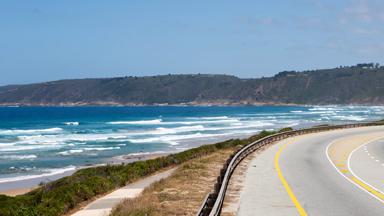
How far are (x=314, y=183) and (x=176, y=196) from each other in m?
5.49

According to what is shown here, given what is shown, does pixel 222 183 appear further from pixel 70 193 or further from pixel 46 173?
pixel 46 173

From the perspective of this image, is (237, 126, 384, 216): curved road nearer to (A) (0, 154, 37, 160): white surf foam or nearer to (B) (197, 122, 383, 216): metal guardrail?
(B) (197, 122, 383, 216): metal guardrail

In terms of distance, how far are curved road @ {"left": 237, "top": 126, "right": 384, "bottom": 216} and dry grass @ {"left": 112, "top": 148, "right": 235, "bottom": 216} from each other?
133cm

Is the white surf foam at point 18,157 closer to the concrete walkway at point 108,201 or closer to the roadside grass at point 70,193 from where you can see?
the roadside grass at point 70,193

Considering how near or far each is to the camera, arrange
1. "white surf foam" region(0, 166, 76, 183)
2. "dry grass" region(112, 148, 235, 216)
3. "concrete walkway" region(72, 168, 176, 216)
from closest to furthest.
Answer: "dry grass" region(112, 148, 235, 216) → "concrete walkway" region(72, 168, 176, 216) → "white surf foam" region(0, 166, 76, 183)

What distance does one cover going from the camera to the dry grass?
13.9 metres

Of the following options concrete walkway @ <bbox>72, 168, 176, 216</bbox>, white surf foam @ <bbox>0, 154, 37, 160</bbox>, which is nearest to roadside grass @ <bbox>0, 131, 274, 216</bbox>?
concrete walkway @ <bbox>72, 168, 176, 216</bbox>

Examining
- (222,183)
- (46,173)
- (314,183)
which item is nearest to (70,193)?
(222,183)

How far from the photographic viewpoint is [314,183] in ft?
63.2

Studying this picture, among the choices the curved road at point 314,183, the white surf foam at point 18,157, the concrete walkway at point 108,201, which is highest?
the curved road at point 314,183

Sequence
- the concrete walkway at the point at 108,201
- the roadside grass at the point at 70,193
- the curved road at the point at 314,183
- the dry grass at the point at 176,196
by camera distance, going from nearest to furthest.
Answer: the dry grass at the point at 176,196
the curved road at the point at 314,183
the concrete walkway at the point at 108,201
the roadside grass at the point at 70,193

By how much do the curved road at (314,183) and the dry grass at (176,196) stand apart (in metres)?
1.33

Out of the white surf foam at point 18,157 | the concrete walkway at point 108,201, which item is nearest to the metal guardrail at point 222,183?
the concrete walkway at point 108,201

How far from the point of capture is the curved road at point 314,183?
14.3m
